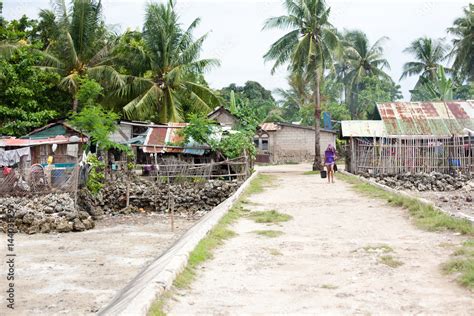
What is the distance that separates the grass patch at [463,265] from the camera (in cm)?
504

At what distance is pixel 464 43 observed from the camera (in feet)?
116

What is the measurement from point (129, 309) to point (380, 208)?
8.20 meters

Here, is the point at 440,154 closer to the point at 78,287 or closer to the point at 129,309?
the point at 78,287

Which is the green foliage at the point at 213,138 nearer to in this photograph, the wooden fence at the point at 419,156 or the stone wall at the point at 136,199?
the stone wall at the point at 136,199

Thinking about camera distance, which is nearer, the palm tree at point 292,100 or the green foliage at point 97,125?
the green foliage at point 97,125

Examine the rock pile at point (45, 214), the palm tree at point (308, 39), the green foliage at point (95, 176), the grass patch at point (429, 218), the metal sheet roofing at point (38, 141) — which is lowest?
the rock pile at point (45, 214)

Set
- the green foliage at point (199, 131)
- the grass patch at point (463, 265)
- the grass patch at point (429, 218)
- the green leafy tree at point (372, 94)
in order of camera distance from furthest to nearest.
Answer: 1. the green leafy tree at point (372, 94)
2. the green foliage at point (199, 131)
3. the grass patch at point (429, 218)
4. the grass patch at point (463, 265)

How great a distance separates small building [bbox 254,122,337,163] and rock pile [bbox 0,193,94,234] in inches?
880

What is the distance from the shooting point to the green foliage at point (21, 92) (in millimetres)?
23219

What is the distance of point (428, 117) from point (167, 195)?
46.8 ft

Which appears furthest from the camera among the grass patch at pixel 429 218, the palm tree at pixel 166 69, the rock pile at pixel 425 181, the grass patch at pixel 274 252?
the palm tree at pixel 166 69

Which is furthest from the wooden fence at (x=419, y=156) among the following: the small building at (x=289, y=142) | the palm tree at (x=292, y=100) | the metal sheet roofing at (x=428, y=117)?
the palm tree at (x=292, y=100)

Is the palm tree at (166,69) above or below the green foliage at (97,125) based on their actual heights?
above

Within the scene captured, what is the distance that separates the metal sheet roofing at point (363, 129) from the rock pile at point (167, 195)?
6.59 m
